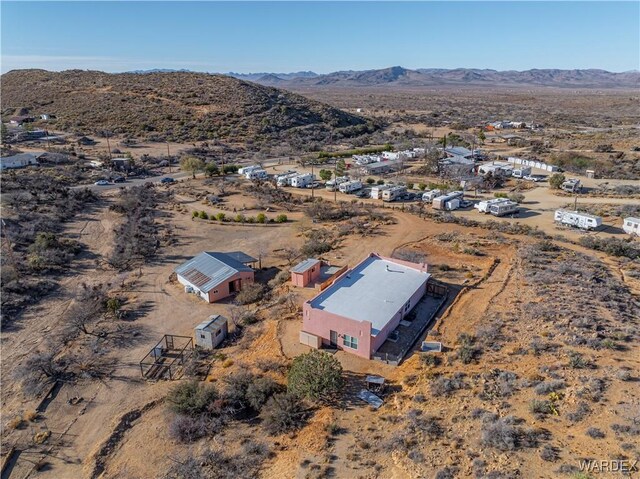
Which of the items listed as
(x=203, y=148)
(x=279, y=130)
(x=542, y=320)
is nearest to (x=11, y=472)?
(x=542, y=320)

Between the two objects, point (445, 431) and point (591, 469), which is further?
point (445, 431)

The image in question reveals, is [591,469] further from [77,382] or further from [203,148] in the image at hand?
[203,148]

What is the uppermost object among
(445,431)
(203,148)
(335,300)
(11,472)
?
(203,148)

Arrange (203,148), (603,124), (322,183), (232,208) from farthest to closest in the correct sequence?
1. (603,124)
2. (203,148)
3. (322,183)
4. (232,208)

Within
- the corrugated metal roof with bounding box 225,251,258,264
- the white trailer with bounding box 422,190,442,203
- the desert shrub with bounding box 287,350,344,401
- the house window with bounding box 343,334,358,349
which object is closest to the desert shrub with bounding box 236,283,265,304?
the corrugated metal roof with bounding box 225,251,258,264

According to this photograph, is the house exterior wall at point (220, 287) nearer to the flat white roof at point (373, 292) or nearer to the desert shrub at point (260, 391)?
the flat white roof at point (373, 292)

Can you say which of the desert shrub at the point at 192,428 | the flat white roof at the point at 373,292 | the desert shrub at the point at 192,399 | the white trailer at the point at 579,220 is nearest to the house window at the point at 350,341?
the flat white roof at the point at 373,292
